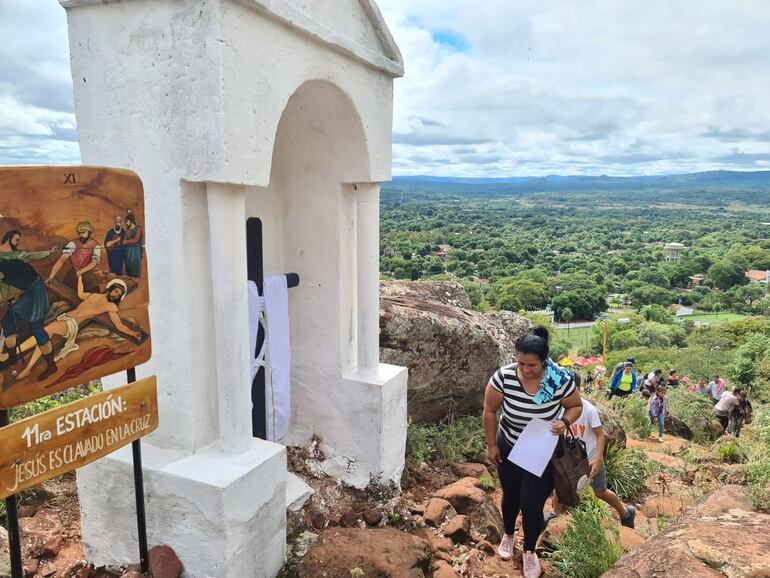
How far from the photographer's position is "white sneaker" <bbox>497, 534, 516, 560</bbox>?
4.13m

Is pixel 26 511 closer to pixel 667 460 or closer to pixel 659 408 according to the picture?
pixel 667 460

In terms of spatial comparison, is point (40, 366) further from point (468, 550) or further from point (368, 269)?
point (468, 550)

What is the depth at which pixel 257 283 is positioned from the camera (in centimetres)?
439

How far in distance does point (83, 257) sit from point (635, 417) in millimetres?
8422

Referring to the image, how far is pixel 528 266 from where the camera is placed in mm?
77875

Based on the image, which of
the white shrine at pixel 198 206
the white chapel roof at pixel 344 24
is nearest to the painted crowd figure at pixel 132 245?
the white shrine at pixel 198 206

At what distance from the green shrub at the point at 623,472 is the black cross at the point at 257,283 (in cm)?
349

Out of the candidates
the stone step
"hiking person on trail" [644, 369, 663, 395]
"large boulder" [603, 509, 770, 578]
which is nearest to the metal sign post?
the stone step

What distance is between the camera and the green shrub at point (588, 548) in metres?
3.47

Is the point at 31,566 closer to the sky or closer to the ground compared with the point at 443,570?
closer to the sky

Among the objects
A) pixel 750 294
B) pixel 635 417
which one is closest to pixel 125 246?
pixel 635 417

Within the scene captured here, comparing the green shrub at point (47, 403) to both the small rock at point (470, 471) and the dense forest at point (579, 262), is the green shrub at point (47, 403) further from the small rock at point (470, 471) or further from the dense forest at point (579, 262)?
the dense forest at point (579, 262)

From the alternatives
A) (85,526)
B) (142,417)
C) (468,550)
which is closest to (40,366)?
(142,417)

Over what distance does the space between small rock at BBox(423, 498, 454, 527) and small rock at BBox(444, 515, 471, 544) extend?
9 cm
